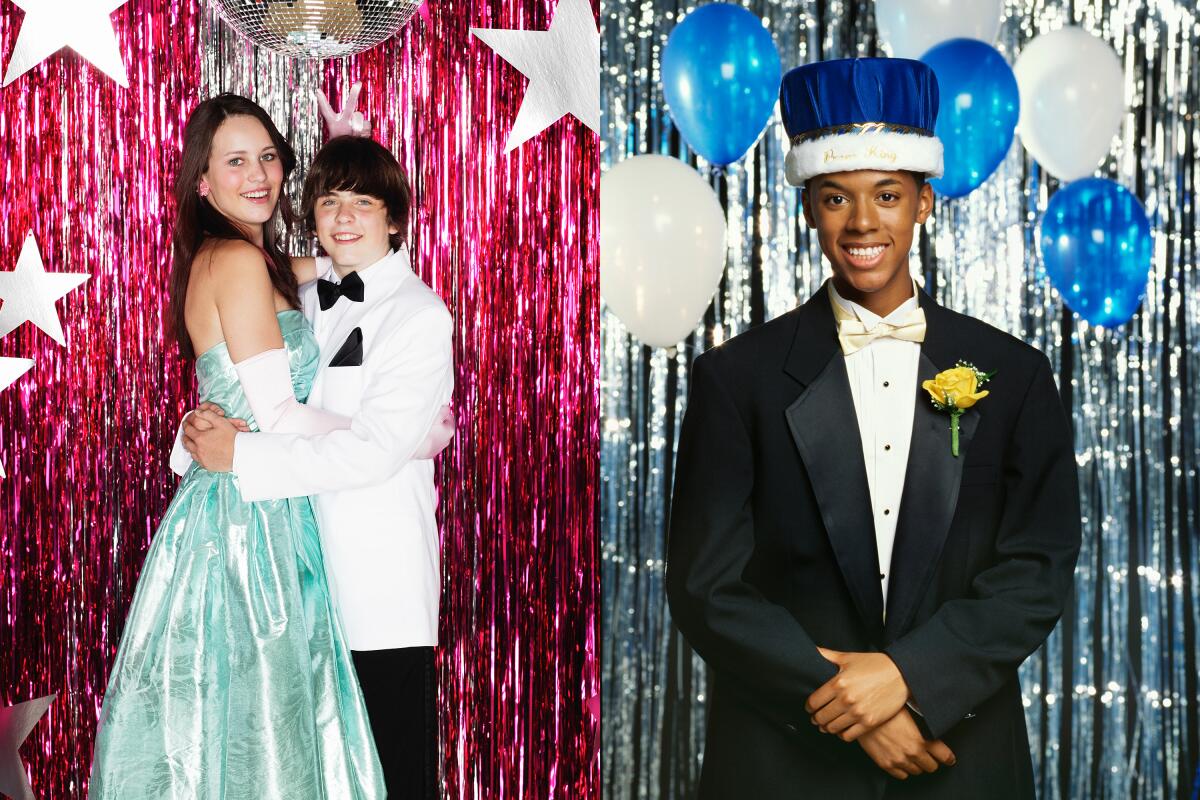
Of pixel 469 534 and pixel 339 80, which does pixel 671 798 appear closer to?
pixel 469 534

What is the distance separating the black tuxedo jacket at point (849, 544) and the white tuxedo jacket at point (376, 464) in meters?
0.60

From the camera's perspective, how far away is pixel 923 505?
196 centimetres

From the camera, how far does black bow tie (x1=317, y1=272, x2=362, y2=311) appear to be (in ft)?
7.95

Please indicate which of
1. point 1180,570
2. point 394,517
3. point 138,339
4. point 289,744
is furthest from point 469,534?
point 1180,570

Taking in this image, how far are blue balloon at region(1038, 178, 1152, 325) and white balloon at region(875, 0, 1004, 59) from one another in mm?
436

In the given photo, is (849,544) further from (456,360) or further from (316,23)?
(316,23)

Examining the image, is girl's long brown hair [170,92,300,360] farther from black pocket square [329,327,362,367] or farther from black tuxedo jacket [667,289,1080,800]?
black tuxedo jacket [667,289,1080,800]

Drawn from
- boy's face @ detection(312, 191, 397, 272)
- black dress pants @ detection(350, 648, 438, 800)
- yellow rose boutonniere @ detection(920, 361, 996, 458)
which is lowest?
black dress pants @ detection(350, 648, 438, 800)

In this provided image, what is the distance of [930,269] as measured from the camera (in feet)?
10.2

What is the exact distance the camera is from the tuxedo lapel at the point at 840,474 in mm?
1960

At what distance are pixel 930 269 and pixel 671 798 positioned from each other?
1462mm

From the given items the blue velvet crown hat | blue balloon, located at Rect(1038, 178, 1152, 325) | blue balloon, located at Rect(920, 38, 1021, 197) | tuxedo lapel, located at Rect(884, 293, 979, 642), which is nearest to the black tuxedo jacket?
tuxedo lapel, located at Rect(884, 293, 979, 642)

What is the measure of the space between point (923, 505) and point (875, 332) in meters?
0.29

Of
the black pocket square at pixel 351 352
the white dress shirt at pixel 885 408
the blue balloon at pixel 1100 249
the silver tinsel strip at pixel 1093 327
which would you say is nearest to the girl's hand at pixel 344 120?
the black pocket square at pixel 351 352
